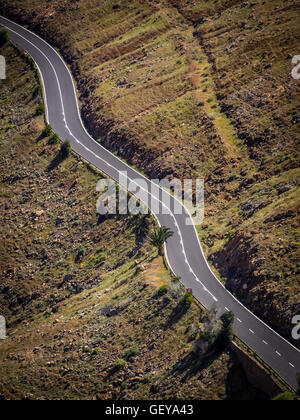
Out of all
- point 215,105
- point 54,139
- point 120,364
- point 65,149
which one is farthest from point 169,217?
point 54,139

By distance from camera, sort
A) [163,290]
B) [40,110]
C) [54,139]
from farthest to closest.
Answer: [40,110], [54,139], [163,290]

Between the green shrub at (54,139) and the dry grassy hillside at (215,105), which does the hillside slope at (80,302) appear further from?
the dry grassy hillside at (215,105)

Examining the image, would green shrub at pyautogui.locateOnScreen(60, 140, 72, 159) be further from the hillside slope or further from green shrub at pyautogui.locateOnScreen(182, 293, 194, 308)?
green shrub at pyautogui.locateOnScreen(182, 293, 194, 308)

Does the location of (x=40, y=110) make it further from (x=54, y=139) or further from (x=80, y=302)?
(x=80, y=302)

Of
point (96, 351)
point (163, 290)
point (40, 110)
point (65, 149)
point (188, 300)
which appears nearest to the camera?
point (188, 300)

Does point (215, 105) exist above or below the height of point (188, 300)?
above

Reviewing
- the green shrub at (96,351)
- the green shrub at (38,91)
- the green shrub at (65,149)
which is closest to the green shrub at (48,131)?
the green shrub at (65,149)
